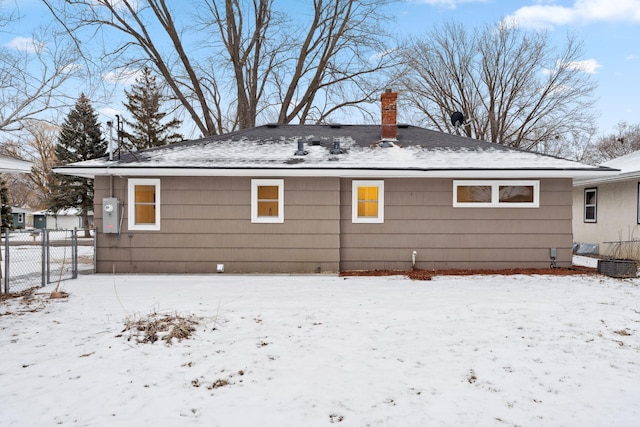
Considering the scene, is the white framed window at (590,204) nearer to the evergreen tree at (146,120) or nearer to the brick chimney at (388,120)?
the brick chimney at (388,120)

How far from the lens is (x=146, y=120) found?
25.4 m

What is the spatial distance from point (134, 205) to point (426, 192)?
22.0 ft

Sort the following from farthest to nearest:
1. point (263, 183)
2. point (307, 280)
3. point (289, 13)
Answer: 1. point (289, 13)
2. point (263, 183)
3. point (307, 280)

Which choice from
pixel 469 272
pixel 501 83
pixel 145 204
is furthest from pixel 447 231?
pixel 501 83

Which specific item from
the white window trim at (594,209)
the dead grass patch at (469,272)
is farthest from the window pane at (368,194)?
the white window trim at (594,209)

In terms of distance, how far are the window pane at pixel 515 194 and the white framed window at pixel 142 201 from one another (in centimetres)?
795

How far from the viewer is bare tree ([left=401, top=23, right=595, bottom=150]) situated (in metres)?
21.3

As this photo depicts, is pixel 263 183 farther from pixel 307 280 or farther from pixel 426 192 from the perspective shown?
pixel 426 192

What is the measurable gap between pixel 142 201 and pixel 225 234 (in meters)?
2.25

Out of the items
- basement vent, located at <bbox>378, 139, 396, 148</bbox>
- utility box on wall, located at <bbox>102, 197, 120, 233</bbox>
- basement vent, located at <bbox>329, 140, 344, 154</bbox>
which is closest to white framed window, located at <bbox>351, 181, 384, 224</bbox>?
basement vent, located at <bbox>329, 140, 344, 154</bbox>

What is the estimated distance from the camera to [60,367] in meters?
3.63

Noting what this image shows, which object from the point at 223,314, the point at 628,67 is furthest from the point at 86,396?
the point at 628,67

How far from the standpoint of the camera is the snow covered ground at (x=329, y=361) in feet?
9.41

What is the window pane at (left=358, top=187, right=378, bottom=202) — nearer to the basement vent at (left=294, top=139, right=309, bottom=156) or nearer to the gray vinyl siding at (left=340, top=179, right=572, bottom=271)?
the gray vinyl siding at (left=340, top=179, right=572, bottom=271)
